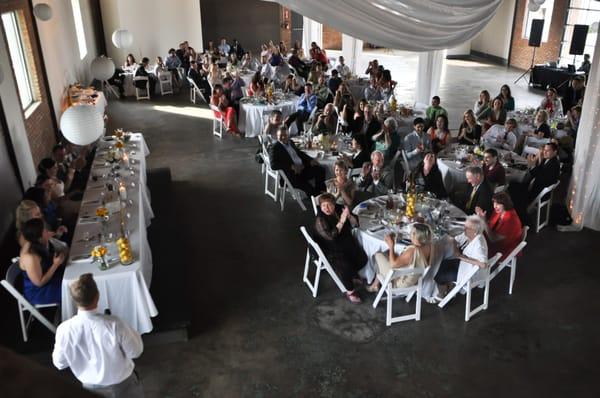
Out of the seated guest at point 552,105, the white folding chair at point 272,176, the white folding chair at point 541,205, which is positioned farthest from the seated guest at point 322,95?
the white folding chair at point 541,205

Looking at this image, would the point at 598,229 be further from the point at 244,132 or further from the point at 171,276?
the point at 244,132

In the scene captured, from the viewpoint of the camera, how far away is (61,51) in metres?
11.4

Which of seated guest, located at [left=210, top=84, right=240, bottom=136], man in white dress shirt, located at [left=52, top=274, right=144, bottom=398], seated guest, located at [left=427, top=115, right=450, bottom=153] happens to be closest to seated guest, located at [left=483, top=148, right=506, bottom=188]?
seated guest, located at [left=427, top=115, right=450, bottom=153]

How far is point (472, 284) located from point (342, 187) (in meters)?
1.94

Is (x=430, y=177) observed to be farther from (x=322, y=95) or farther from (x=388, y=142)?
(x=322, y=95)

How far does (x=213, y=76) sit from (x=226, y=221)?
7.40 m

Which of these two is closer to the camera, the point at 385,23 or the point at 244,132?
the point at 385,23

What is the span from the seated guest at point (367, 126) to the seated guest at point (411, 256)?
3.53 meters

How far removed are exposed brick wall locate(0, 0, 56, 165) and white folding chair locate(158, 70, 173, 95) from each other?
6319mm

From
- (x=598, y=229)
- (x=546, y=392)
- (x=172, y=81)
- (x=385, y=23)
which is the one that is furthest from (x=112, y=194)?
(x=172, y=81)

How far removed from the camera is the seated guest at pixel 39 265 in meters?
4.50

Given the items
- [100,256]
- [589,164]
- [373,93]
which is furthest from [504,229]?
[373,93]

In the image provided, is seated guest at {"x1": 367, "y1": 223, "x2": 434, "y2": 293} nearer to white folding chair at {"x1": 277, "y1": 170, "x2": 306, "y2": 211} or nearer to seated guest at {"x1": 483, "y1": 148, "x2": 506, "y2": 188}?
seated guest at {"x1": 483, "y1": 148, "x2": 506, "y2": 188}

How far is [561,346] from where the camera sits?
494cm
